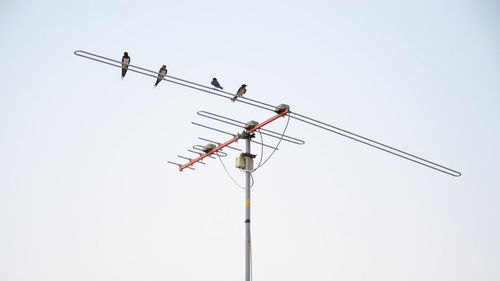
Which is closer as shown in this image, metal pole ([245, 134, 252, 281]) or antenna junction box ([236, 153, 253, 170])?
metal pole ([245, 134, 252, 281])

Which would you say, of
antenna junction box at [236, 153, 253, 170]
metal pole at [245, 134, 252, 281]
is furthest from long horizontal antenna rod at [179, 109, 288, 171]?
antenna junction box at [236, 153, 253, 170]

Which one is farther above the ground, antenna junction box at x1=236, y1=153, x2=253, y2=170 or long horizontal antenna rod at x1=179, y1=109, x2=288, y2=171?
long horizontal antenna rod at x1=179, y1=109, x2=288, y2=171

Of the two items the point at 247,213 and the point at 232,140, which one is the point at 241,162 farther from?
the point at 247,213

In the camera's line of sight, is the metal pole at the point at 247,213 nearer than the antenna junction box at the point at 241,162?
Yes

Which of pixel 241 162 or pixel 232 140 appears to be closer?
pixel 241 162

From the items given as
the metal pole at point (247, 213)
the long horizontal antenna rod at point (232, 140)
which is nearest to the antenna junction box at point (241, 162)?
the metal pole at point (247, 213)

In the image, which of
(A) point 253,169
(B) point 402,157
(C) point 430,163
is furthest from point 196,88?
(C) point 430,163

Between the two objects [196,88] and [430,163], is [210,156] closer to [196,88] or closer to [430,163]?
[196,88]

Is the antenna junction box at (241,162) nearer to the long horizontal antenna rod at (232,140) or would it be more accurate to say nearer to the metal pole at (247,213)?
the metal pole at (247,213)

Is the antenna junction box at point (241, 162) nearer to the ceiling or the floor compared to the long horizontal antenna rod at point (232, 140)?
nearer to the floor

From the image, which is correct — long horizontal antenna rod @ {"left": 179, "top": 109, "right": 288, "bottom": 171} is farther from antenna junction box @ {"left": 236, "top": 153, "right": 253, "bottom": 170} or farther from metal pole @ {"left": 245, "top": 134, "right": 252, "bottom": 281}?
antenna junction box @ {"left": 236, "top": 153, "right": 253, "bottom": 170}

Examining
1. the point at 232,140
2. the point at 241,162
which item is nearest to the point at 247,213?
the point at 241,162

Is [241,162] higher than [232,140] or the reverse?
the reverse

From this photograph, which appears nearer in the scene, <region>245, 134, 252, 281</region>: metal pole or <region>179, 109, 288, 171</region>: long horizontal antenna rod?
<region>245, 134, 252, 281</region>: metal pole
